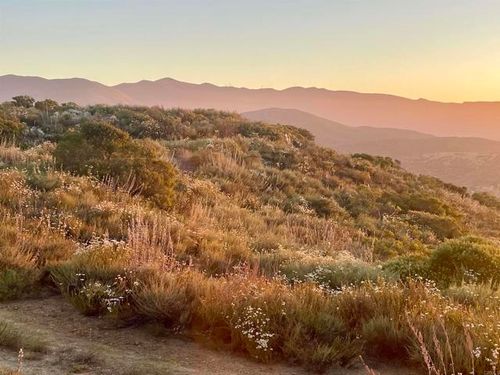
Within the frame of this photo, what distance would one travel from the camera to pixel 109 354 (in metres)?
5.35

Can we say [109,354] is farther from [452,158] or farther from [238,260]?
[452,158]

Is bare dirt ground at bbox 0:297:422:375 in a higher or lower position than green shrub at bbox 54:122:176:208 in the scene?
lower

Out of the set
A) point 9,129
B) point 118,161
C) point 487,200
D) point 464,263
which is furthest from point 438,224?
point 9,129

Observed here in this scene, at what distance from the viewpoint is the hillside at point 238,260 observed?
5.53 meters

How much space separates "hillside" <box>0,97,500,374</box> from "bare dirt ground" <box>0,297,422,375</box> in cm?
16

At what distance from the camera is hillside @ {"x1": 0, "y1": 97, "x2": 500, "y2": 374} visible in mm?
5531

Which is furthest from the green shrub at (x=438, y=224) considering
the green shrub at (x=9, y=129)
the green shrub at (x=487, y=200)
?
the green shrub at (x=9, y=129)

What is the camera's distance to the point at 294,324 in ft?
18.7

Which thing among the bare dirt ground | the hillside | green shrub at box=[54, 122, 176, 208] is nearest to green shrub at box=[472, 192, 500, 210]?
the hillside

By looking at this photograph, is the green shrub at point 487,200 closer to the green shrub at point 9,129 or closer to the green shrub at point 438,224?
the green shrub at point 438,224

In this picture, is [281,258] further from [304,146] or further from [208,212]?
[304,146]

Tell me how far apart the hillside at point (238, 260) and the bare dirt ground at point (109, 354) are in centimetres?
16

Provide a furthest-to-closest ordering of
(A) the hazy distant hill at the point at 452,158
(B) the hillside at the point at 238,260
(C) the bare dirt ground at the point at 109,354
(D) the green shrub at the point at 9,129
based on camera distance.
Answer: (A) the hazy distant hill at the point at 452,158 → (D) the green shrub at the point at 9,129 → (B) the hillside at the point at 238,260 → (C) the bare dirt ground at the point at 109,354

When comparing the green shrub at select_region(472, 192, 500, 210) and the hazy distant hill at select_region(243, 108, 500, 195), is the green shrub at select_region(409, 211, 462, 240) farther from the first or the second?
the hazy distant hill at select_region(243, 108, 500, 195)
